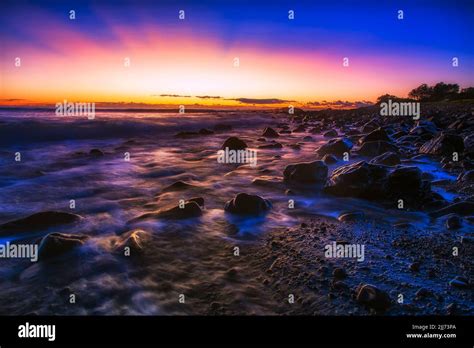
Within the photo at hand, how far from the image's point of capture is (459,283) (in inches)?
111

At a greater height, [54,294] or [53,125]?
[53,125]

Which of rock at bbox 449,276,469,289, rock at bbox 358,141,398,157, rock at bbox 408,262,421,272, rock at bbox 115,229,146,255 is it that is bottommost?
rock at bbox 449,276,469,289

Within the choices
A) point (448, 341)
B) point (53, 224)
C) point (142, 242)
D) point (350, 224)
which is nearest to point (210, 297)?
point (142, 242)

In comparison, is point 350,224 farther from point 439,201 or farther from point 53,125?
point 53,125

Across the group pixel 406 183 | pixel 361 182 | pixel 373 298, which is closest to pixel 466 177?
pixel 406 183

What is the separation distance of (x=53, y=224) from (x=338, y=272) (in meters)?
3.37

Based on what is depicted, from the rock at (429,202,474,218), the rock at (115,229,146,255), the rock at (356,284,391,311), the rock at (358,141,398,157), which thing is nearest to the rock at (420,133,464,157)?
the rock at (358,141,398,157)

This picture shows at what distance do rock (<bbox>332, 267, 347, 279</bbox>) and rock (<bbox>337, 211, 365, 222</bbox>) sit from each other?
1.49m

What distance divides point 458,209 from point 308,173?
243 centimetres

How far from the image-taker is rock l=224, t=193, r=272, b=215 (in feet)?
15.6

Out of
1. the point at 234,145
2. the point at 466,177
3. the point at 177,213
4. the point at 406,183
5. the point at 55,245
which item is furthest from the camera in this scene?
the point at 234,145

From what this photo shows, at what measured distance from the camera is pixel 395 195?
5.11 m

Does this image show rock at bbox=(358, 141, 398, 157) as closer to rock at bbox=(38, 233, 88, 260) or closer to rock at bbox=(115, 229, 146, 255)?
rock at bbox=(115, 229, 146, 255)

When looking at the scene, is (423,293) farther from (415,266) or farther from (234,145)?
(234,145)
